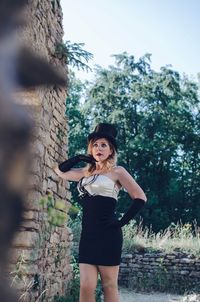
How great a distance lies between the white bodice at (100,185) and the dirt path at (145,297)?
6.35 metres

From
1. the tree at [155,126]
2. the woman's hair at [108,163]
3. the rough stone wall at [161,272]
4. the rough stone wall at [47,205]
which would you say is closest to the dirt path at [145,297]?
the rough stone wall at [161,272]

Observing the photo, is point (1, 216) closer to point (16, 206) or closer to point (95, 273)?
point (16, 206)

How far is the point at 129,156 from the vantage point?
95.3 ft

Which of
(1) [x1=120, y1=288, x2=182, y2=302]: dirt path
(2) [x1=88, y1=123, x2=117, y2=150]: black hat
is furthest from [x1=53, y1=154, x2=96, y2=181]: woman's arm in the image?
(1) [x1=120, y1=288, x2=182, y2=302]: dirt path

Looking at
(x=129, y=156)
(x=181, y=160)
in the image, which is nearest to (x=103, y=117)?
(x=129, y=156)

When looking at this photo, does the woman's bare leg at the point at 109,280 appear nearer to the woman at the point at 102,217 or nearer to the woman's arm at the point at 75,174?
the woman at the point at 102,217

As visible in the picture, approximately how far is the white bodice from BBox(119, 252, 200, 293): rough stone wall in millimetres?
8770

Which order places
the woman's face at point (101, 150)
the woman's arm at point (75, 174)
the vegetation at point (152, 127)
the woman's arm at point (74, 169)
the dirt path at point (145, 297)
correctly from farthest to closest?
the vegetation at point (152, 127) < the dirt path at point (145, 297) < the woman's arm at point (75, 174) < the woman's arm at point (74, 169) < the woman's face at point (101, 150)

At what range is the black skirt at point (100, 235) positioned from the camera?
3816 millimetres

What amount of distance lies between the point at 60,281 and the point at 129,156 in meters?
23.3

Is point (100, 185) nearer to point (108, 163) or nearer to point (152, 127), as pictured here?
point (108, 163)

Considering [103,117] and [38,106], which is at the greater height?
[103,117]

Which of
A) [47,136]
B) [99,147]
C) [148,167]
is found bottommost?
[99,147]

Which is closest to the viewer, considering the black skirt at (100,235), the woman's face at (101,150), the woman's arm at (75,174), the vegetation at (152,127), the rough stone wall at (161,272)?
the black skirt at (100,235)
